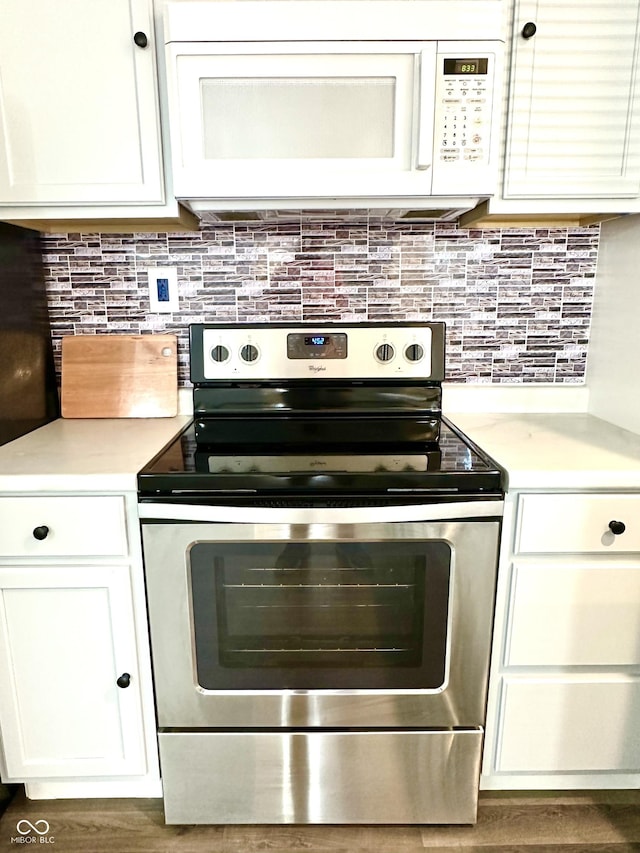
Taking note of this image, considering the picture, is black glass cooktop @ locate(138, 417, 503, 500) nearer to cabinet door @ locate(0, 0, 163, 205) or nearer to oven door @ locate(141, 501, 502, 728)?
oven door @ locate(141, 501, 502, 728)

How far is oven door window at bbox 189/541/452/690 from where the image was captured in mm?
1205

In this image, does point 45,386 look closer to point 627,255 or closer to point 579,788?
point 627,255

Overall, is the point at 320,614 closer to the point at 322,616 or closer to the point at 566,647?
the point at 322,616

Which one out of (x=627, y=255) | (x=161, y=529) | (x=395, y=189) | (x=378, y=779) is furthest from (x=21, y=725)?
(x=627, y=255)

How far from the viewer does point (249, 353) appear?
161cm

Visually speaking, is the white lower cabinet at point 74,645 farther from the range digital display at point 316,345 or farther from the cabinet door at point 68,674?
the range digital display at point 316,345

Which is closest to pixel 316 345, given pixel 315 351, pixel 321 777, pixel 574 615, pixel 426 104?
pixel 315 351

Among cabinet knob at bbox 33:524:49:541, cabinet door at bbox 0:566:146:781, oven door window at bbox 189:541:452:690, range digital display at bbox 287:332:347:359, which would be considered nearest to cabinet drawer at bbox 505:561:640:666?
oven door window at bbox 189:541:452:690

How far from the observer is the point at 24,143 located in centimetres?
130

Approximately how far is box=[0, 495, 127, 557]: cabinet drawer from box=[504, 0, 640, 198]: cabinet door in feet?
3.94

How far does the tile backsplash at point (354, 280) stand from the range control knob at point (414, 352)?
126 mm

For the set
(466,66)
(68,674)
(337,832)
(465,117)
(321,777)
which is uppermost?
(466,66)

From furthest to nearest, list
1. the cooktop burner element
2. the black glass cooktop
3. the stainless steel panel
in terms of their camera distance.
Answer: the cooktop burner element → the stainless steel panel → the black glass cooktop

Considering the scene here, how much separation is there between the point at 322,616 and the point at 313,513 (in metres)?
0.26
